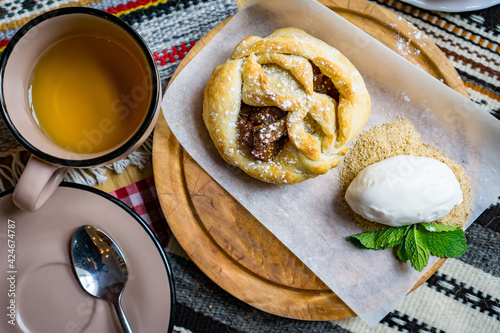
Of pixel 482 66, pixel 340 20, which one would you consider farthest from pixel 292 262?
pixel 482 66

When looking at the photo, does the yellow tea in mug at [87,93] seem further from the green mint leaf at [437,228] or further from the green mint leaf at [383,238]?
the green mint leaf at [437,228]

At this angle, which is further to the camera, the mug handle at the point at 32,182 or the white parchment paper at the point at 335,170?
the white parchment paper at the point at 335,170

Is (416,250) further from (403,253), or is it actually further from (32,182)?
(32,182)

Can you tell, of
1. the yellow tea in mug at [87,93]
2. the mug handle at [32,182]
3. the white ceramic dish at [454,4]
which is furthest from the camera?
the white ceramic dish at [454,4]

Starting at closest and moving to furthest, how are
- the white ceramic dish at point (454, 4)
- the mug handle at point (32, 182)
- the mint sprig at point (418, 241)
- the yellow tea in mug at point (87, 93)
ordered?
1. the mug handle at point (32, 182)
2. the yellow tea in mug at point (87, 93)
3. the mint sprig at point (418, 241)
4. the white ceramic dish at point (454, 4)

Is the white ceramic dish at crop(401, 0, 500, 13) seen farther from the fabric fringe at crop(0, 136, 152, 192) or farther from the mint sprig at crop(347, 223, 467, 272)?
the fabric fringe at crop(0, 136, 152, 192)

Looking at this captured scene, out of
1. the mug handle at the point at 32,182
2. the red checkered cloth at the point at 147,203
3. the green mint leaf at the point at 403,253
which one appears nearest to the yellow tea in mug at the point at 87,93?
the mug handle at the point at 32,182

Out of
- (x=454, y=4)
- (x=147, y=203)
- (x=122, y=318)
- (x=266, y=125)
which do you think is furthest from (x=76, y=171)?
(x=454, y=4)
